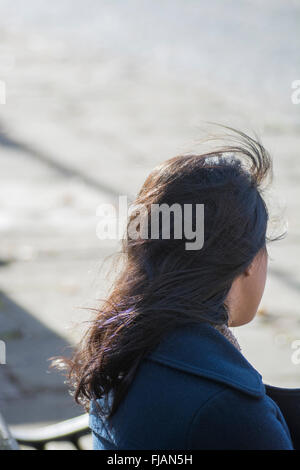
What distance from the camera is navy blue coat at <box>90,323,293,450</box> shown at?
1438 millimetres

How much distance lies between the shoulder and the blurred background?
572 mm

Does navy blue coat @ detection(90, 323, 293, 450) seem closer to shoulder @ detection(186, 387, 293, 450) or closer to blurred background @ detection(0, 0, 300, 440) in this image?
shoulder @ detection(186, 387, 293, 450)

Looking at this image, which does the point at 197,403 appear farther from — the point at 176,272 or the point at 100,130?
the point at 100,130

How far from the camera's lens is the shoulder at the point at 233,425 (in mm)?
1430

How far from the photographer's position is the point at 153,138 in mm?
7648

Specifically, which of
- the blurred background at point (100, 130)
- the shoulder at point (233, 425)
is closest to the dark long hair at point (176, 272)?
the shoulder at point (233, 425)

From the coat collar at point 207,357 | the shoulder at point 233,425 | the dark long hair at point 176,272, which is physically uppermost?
the dark long hair at point 176,272

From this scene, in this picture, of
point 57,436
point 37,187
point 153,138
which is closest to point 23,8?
point 153,138

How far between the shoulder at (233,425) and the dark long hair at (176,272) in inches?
6.9

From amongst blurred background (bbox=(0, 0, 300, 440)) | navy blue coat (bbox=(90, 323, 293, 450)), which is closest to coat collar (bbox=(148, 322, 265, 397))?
navy blue coat (bbox=(90, 323, 293, 450))

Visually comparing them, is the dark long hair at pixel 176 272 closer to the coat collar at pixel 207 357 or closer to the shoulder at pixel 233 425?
the coat collar at pixel 207 357

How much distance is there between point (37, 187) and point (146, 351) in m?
4.97

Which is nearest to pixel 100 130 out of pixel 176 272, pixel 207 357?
pixel 176 272

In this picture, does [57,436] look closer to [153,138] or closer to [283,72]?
[153,138]
